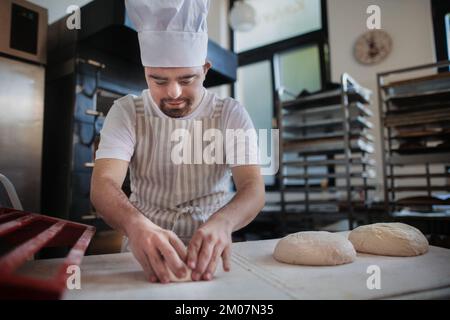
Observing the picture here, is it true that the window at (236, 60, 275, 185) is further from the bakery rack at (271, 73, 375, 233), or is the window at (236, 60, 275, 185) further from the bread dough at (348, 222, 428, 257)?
the bread dough at (348, 222, 428, 257)

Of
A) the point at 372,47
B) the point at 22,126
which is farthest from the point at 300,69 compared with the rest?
the point at 22,126

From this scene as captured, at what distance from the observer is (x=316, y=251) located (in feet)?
2.93

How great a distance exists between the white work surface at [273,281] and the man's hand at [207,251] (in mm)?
24

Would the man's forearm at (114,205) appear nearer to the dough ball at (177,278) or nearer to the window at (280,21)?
the dough ball at (177,278)

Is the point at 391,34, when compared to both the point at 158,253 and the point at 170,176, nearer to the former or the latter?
the point at 170,176

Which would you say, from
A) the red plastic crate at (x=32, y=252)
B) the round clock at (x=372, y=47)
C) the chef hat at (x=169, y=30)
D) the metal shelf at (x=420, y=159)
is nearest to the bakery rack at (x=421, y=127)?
the metal shelf at (x=420, y=159)

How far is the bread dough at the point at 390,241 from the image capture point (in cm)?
100

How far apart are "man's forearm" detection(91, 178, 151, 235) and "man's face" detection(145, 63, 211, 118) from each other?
303 millimetres

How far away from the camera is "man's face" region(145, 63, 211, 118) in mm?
1008

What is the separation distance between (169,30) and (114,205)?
57cm

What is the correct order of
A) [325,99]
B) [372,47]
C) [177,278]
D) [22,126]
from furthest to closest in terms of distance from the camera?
1. [372,47]
2. [325,99]
3. [22,126]
4. [177,278]

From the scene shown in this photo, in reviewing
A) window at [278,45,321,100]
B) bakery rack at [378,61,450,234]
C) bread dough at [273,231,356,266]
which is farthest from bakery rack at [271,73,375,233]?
bread dough at [273,231,356,266]
